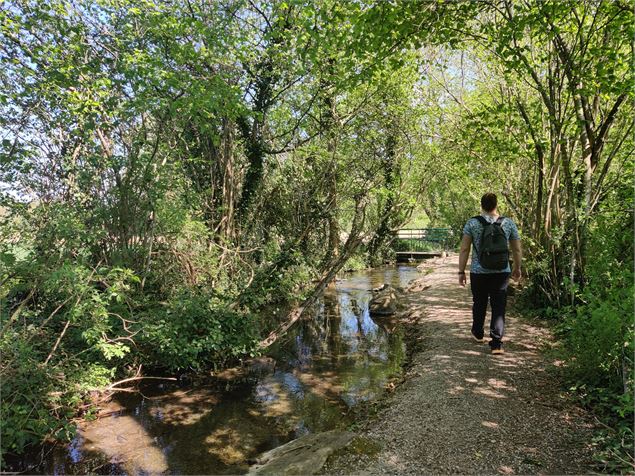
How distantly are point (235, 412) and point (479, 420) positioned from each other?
369 centimetres

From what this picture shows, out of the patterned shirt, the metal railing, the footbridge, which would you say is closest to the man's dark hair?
the patterned shirt

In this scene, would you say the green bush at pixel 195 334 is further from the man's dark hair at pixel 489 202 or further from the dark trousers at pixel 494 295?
the man's dark hair at pixel 489 202

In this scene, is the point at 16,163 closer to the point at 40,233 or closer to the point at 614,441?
the point at 40,233

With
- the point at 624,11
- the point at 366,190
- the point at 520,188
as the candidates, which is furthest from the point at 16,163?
the point at 520,188

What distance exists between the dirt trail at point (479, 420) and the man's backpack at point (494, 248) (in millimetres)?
1372

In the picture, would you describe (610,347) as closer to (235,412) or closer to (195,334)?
(235,412)

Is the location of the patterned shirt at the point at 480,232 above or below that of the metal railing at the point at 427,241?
above

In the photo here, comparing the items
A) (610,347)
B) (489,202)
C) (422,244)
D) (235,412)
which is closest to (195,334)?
(235,412)

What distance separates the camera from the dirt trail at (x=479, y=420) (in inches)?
132

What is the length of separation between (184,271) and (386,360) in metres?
4.46

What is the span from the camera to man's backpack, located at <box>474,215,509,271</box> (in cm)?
512

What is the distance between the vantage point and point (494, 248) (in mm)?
5117

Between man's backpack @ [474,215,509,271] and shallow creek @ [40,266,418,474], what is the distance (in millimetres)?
2734

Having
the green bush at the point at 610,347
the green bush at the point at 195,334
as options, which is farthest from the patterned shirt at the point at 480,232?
the green bush at the point at 195,334
